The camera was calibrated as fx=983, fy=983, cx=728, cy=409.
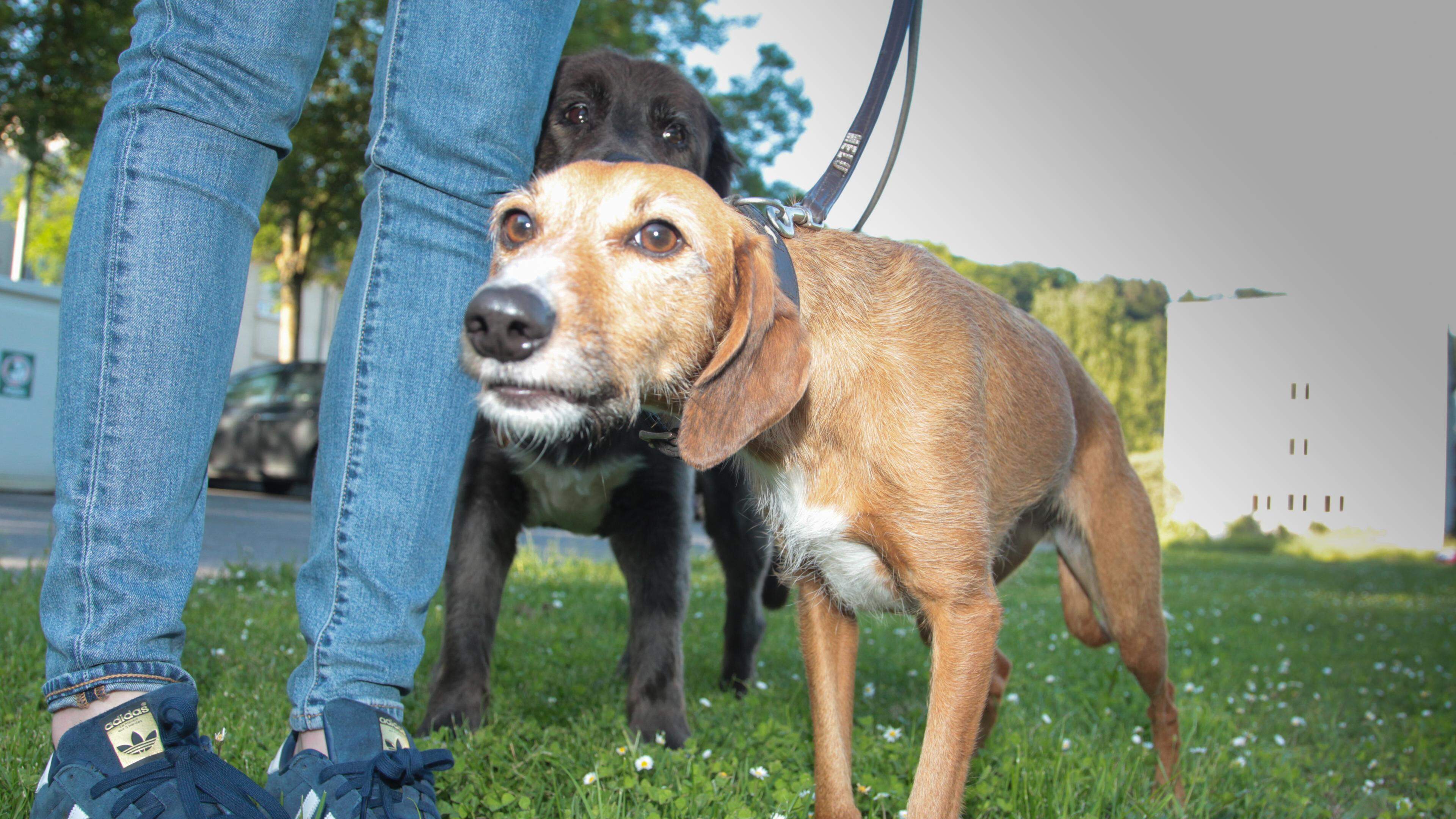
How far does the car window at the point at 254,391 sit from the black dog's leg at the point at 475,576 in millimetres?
13328

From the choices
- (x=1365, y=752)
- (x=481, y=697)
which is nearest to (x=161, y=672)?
(x=481, y=697)

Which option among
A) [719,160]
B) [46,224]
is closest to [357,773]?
[719,160]

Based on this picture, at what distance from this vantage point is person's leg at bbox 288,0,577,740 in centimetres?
195

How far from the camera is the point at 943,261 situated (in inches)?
107

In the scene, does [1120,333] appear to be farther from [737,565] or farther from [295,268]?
[295,268]

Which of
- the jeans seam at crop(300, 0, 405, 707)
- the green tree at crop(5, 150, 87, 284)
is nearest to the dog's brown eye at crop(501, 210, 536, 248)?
the jeans seam at crop(300, 0, 405, 707)

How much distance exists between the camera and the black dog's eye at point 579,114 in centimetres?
350

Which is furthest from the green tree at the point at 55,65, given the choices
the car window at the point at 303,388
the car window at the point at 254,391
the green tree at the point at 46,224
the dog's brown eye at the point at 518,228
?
the dog's brown eye at the point at 518,228

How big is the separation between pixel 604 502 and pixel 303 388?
13.3m

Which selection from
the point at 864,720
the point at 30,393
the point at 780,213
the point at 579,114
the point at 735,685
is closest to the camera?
the point at 780,213

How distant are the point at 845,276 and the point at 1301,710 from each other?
350cm

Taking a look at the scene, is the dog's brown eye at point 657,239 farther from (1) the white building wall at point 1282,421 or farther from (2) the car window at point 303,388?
(2) the car window at point 303,388

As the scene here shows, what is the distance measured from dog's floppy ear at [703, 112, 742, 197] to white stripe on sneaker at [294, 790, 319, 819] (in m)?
2.73

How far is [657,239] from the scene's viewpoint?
6.14ft
